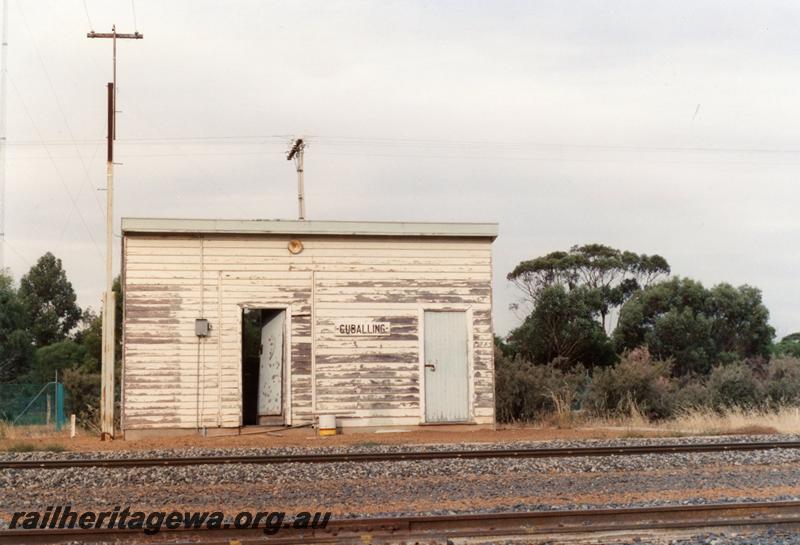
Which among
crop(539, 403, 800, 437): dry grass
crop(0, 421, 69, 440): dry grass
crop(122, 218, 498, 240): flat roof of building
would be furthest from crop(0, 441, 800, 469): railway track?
crop(0, 421, 69, 440): dry grass

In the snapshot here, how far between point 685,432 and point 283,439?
778 cm

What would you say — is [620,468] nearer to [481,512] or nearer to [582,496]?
[582,496]

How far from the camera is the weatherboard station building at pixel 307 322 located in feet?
65.9

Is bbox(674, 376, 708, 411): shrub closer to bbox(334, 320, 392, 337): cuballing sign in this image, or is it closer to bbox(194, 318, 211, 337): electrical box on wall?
bbox(334, 320, 392, 337): cuballing sign

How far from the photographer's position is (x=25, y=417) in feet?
90.7

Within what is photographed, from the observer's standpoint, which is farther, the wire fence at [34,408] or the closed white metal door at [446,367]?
the wire fence at [34,408]

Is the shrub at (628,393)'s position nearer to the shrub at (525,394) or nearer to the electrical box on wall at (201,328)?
the shrub at (525,394)

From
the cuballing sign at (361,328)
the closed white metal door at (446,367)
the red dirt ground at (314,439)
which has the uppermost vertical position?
the cuballing sign at (361,328)

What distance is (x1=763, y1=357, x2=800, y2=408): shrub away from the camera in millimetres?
24844

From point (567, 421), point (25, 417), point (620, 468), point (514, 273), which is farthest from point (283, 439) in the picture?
point (514, 273)

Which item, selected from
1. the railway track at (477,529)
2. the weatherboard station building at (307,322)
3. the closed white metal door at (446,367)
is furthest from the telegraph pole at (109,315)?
the railway track at (477,529)

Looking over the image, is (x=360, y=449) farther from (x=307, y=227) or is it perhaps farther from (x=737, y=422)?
(x=737, y=422)

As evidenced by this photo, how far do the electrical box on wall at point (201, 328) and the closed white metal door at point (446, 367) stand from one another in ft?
14.8

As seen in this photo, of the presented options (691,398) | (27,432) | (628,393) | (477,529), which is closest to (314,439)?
(27,432)
